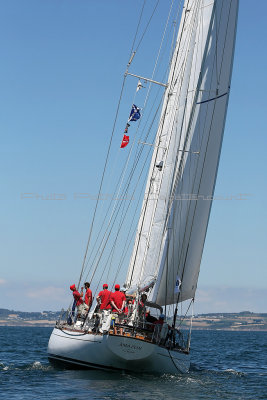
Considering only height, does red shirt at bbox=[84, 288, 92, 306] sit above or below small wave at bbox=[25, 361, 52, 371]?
above

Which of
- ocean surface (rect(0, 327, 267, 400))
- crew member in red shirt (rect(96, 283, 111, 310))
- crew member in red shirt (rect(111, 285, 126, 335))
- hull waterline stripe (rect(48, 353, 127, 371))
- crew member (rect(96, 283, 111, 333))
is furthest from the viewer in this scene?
crew member in red shirt (rect(96, 283, 111, 310))

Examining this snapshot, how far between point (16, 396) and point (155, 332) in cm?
555

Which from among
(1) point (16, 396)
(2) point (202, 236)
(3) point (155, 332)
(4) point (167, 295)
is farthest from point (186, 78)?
(1) point (16, 396)

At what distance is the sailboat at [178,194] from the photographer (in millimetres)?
21531

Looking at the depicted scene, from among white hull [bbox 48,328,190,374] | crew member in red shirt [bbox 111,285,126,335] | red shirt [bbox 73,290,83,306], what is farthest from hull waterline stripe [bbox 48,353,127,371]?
red shirt [bbox 73,290,83,306]

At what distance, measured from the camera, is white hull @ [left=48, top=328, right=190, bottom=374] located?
19688mm

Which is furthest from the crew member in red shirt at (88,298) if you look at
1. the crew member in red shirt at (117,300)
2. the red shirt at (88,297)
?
the crew member in red shirt at (117,300)

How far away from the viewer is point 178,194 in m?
23.6

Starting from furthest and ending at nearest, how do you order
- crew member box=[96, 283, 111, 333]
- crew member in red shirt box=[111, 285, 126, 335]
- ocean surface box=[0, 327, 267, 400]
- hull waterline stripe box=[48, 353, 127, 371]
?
crew member in red shirt box=[111, 285, 126, 335]
hull waterline stripe box=[48, 353, 127, 371]
crew member box=[96, 283, 111, 333]
ocean surface box=[0, 327, 267, 400]

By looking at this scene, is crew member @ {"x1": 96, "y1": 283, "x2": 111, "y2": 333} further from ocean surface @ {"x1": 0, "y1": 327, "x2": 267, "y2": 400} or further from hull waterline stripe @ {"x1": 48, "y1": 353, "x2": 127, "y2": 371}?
ocean surface @ {"x1": 0, "y1": 327, "x2": 267, "y2": 400}

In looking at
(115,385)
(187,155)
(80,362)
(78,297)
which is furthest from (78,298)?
(187,155)

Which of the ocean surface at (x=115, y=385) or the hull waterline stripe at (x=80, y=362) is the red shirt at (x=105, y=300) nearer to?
the hull waterline stripe at (x=80, y=362)

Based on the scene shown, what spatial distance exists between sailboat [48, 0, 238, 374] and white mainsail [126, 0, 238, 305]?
1.4 inches

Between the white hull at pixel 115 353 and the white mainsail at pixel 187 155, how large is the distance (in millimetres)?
2633
